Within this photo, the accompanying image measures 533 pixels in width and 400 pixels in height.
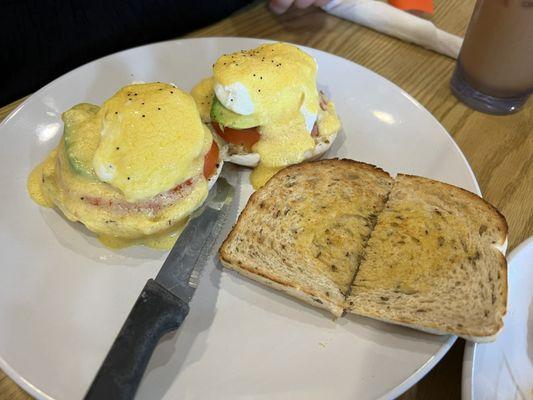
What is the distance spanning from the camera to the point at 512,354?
1.36m

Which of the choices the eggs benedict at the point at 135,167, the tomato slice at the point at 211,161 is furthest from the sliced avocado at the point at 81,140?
the tomato slice at the point at 211,161

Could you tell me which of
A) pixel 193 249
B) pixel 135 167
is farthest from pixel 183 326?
pixel 135 167

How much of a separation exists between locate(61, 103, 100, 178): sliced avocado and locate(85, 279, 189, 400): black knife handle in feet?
1.60

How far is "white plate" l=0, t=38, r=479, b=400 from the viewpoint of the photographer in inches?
53.1

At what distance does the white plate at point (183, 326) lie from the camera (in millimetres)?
1348

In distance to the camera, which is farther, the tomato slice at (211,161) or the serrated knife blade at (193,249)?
the tomato slice at (211,161)

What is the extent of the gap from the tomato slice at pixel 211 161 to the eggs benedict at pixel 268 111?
0.10 meters

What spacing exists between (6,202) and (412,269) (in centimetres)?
144

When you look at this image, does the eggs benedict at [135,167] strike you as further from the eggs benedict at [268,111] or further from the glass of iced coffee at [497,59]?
the glass of iced coffee at [497,59]

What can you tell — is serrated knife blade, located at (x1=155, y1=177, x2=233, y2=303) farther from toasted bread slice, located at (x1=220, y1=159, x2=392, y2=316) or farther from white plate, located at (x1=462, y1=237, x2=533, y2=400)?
white plate, located at (x1=462, y1=237, x2=533, y2=400)

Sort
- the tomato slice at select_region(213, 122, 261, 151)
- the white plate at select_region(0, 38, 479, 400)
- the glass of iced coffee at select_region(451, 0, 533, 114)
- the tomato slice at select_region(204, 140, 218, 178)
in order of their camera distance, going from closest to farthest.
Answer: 1. the white plate at select_region(0, 38, 479, 400)
2. the tomato slice at select_region(204, 140, 218, 178)
3. the tomato slice at select_region(213, 122, 261, 151)
4. the glass of iced coffee at select_region(451, 0, 533, 114)

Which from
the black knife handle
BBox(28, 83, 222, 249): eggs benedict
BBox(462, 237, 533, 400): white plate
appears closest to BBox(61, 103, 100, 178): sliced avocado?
BBox(28, 83, 222, 249): eggs benedict

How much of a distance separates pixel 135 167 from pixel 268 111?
54 cm

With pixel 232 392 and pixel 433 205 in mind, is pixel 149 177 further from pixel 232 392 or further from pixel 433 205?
pixel 433 205
